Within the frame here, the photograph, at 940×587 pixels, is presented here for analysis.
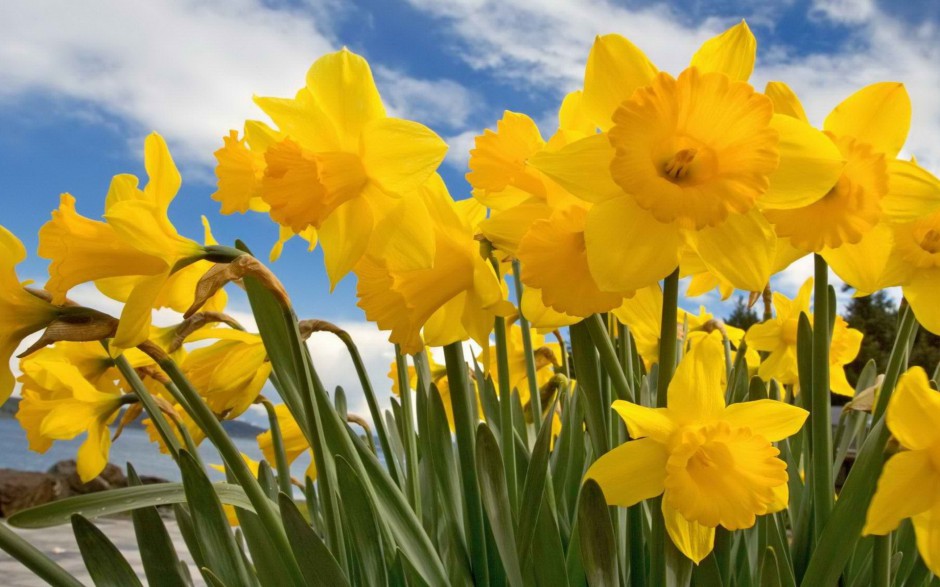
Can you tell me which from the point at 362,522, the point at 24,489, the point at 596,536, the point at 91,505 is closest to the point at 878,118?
the point at 596,536

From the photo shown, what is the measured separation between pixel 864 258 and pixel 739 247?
237 millimetres

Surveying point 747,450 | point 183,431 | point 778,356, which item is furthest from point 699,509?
point 778,356

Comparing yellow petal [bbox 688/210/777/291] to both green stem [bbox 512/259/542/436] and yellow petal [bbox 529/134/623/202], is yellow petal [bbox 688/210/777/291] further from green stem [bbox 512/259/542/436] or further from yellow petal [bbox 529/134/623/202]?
green stem [bbox 512/259/542/436]

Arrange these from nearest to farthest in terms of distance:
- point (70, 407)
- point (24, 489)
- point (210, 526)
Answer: point (210, 526), point (70, 407), point (24, 489)

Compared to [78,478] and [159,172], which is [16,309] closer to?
[159,172]

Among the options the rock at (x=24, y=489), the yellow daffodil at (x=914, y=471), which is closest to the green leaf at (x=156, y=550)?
the yellow daffodil at (x=914, y=471)

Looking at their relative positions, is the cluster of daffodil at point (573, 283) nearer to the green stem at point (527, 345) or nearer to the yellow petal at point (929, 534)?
the yellow petal at point (929, 534)

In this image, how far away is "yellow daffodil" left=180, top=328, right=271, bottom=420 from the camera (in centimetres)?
112

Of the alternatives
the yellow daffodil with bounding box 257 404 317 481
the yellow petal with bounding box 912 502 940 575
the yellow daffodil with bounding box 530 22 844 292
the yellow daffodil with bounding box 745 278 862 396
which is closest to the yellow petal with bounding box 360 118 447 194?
the yellow daffodil with bounding box 530 22 844 292

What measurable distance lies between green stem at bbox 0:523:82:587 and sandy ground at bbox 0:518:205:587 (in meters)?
1.94

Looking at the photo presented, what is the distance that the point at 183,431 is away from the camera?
1121 mm

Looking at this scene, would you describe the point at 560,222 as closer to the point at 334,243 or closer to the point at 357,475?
the point at 334,243

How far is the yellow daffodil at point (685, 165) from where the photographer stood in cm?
66

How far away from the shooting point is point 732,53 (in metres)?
0.73
